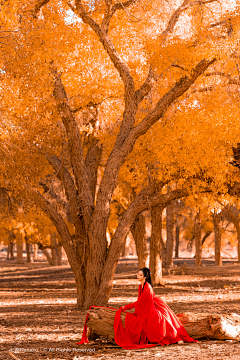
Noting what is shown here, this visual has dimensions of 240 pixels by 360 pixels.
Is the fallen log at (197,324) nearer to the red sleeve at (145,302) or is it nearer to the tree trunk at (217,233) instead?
the red sleeve at (145,302)

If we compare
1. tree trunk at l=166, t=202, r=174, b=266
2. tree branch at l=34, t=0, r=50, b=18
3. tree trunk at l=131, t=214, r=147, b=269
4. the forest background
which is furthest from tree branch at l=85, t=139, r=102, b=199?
tree trunk at l=166, t=202, r=174, b=266

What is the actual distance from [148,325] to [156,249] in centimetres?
896

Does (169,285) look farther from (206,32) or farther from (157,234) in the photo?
(206,32)

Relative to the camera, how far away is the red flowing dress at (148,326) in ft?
19.4

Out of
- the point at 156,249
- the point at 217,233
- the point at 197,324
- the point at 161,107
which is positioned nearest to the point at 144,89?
the point at 161,107

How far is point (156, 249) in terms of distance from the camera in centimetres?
1485

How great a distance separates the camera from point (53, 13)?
11.8m

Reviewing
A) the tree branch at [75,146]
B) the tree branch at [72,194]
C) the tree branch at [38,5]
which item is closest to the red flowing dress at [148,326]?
the tree branch at [75,146]

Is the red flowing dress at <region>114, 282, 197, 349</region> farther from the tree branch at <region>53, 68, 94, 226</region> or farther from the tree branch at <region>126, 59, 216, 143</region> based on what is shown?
the tree branch at <region>126, 59, 216, 143</region>

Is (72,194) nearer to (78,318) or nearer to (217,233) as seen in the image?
(78,318)

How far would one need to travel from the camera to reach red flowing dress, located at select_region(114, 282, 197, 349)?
591 centimetres

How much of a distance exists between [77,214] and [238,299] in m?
5.22

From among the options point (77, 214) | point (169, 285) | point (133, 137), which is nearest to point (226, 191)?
point (133, 137)

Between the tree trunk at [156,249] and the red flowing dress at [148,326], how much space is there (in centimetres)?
858
